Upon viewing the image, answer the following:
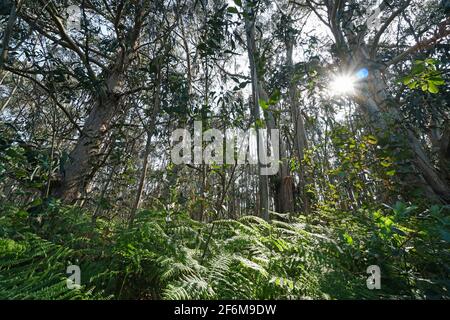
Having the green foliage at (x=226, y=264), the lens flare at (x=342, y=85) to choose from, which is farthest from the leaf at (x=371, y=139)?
the lens flare at (x=342, y=85)

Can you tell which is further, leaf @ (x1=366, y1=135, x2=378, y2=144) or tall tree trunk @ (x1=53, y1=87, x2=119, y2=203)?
tall tree trunk @ (x1=53, y1=87, x2=119, y2=203)

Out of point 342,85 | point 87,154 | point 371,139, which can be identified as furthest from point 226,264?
point 342,85

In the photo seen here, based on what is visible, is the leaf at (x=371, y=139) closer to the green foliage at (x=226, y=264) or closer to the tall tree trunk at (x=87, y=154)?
the green foliage at (x=226, y=264)

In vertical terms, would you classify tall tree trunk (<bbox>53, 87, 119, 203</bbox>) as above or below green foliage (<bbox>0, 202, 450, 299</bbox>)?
above

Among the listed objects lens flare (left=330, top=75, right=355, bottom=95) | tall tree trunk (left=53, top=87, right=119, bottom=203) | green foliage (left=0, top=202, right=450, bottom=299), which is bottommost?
green foliage (left=0, top=202, right=450, bottom=299)

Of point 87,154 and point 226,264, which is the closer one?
point 226,264

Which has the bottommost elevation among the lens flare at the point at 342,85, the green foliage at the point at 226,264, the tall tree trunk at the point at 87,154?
the green foliage at the point at 226,264

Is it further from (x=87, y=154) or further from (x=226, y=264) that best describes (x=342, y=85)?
(x=87, y=154)

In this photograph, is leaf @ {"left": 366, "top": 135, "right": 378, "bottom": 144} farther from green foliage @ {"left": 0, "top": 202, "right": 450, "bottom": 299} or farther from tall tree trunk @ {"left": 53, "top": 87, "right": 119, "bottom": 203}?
tall tree trunk @ {"left": 53, "top": 87, "right": 119, "bottom": 203}

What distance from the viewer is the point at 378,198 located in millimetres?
3520

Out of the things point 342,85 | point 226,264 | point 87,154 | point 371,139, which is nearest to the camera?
point 226,264

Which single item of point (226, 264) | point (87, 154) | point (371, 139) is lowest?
point (226, 264)

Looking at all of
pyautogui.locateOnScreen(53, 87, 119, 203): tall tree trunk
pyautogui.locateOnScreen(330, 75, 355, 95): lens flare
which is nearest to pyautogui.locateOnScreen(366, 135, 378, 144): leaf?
pyautogui.locateOnScreen(330, 75, 355, 95): lens flare
